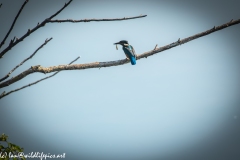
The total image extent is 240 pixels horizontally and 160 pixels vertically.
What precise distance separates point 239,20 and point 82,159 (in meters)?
198

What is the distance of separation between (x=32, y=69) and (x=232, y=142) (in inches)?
7938

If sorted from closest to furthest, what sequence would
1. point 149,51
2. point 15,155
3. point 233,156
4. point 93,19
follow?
point 93,19, point 15,155, point 149,51, point 233,156

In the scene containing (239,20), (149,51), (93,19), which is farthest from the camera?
(149,51)

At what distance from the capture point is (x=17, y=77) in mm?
1681

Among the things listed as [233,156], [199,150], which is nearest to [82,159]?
[199,150]

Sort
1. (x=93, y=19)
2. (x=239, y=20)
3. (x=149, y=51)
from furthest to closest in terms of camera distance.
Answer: (x=149, y=51) < (x=239, y=20) < (x=93, y=19)

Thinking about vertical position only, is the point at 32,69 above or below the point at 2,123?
below

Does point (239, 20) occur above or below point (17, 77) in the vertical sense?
above

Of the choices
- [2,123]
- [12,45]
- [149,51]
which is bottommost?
[12,45]

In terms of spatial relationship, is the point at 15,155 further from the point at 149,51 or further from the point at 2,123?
the point at 2,123

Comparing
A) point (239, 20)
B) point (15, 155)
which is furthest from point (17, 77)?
point (239, 20)

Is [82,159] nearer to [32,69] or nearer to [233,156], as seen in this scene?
[233,156]

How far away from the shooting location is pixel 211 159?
516ft

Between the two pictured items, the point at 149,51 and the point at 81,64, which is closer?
the point at 81,64
